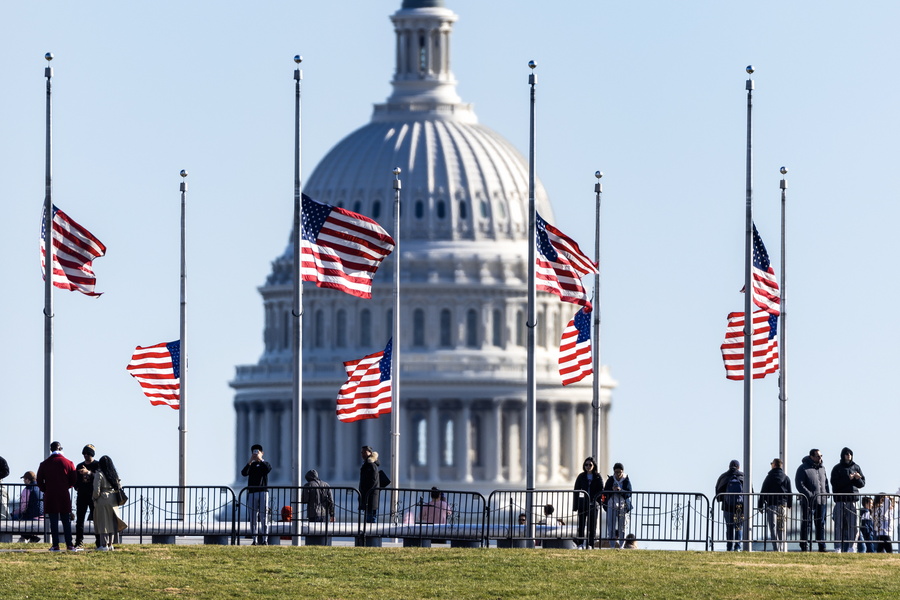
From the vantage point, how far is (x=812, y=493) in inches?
3046

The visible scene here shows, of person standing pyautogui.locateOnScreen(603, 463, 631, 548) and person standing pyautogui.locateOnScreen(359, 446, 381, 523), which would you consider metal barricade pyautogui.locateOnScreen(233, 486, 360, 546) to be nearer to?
person standing pyautogui.locateOnScreen(359, 446, 381, 523)

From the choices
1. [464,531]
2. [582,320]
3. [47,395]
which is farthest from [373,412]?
[464,531]

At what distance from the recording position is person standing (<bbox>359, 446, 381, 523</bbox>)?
252 feet

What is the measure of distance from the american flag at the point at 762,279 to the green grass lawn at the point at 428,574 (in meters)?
15.0

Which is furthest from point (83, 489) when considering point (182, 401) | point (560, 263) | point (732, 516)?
point (182, 401)

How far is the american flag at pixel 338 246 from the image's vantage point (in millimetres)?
82812

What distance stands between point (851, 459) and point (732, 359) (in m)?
17.1

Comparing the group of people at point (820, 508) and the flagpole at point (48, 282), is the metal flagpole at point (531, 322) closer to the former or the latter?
the group of people at point (820, 508)

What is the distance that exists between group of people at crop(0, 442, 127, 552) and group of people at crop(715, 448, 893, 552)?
46.9 feet

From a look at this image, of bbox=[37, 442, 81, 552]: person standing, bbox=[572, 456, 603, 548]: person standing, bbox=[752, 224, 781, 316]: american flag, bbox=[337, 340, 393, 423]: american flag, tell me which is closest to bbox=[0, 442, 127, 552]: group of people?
bbox=[37, 442, 81, 552]: person standing

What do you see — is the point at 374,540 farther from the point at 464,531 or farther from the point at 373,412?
the point at 373,412

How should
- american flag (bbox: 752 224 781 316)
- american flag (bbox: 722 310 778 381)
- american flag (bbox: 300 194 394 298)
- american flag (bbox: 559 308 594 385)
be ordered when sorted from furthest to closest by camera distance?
american flag (bbox: 559 308 594 385), american flag (bbox: 722 310 778 381), american flag (bbox: 752 224 781 316), american flag (bbox: 300 194 394 298)

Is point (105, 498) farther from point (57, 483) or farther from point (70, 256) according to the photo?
point (70, 256)

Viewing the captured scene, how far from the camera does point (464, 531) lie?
77000 millimetres
